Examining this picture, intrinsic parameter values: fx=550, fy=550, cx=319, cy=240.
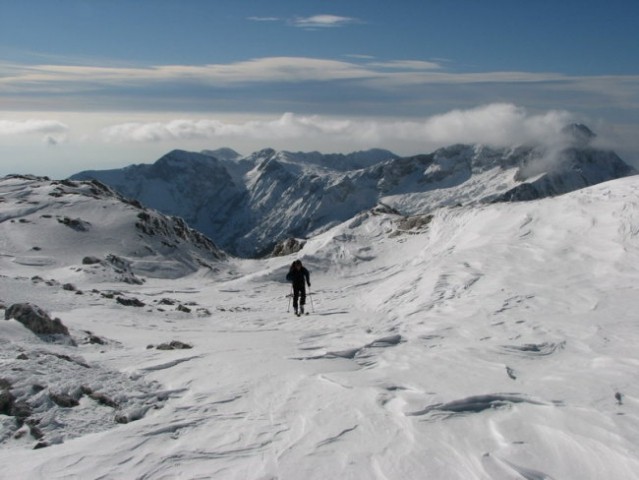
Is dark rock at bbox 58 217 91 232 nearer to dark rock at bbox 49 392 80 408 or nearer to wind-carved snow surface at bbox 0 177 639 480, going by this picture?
wind-carved snow surface at bbox 0 177 639 480

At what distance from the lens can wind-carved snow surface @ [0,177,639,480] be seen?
7301mm

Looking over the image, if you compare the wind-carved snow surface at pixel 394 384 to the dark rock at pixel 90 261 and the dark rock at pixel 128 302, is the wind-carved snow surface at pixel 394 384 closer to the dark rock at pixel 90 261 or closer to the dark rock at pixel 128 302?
the dark rock at pixel 128 302

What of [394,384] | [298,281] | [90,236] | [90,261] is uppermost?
[394,384]

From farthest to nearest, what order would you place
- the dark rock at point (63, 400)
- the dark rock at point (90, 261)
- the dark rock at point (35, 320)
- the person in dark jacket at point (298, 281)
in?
the dark rock at point (90, 261)
the person in dark jacket at point (298, 281)
the dark rock at point (35, 320)
the dark rock at point (63, 400)

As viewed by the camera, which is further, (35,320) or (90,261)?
(90,261)

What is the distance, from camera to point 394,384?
10.1 meters

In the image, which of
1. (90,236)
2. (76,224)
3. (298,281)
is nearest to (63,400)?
(298,281)

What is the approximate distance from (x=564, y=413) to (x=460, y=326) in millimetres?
6540

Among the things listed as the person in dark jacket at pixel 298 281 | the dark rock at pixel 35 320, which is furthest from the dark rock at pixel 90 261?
the dark rock at pixel 35 320

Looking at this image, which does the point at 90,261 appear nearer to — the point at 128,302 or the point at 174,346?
the point at 128,302

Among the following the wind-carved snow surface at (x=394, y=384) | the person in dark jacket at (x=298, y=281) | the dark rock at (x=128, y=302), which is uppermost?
the wind-carved snow surface at (x=394, y=384)

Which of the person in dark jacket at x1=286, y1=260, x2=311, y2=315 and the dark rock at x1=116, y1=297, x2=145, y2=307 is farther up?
the person in dark jacket at x1=286, y1=260, x2=311, y2=315

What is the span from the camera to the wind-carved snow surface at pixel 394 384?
7301 millimetres

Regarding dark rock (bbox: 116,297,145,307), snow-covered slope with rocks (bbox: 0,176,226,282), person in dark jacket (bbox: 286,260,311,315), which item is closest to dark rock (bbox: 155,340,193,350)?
person in dark jacket (bbox: 286,260,311,315)
